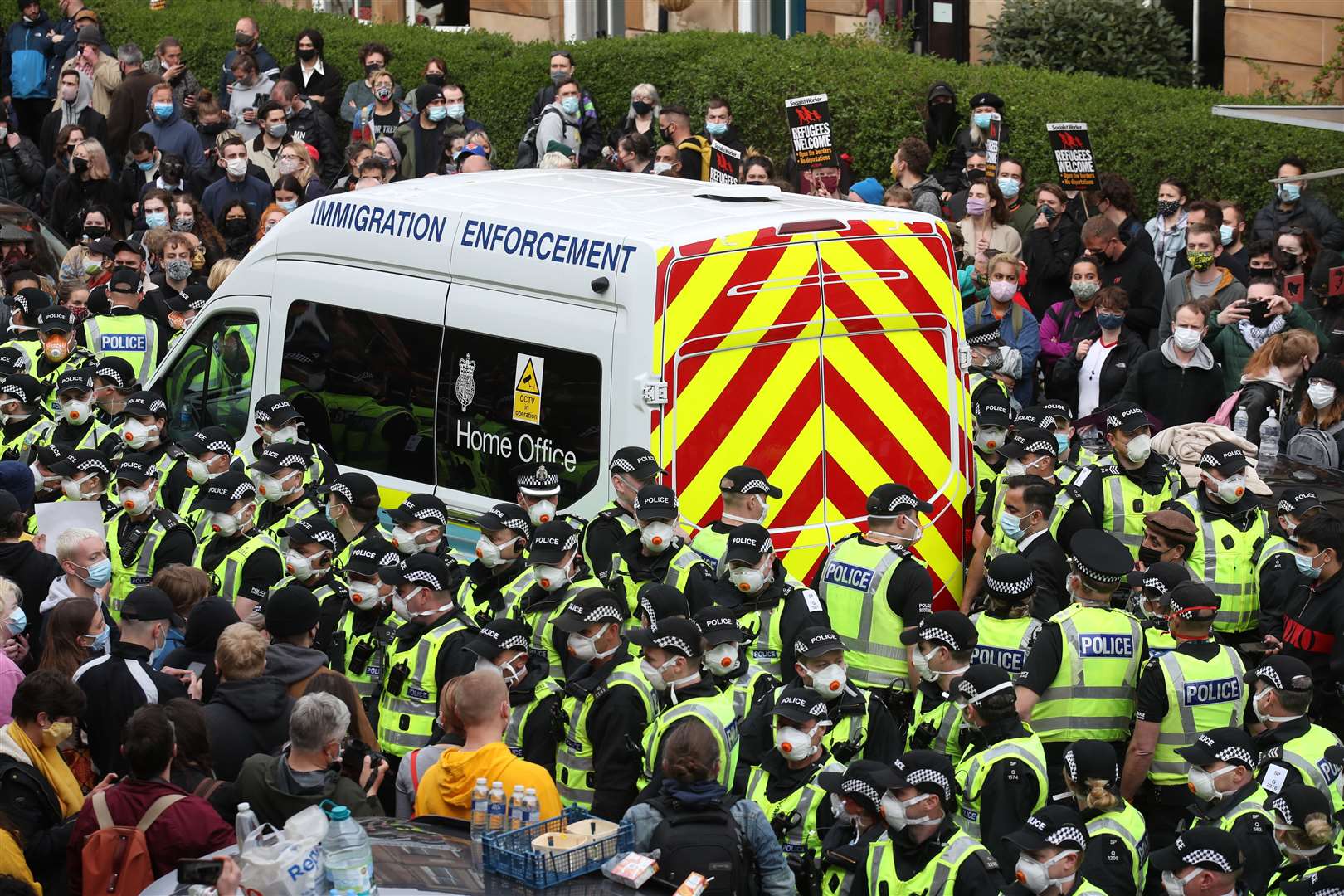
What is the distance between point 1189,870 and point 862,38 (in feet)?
47.4

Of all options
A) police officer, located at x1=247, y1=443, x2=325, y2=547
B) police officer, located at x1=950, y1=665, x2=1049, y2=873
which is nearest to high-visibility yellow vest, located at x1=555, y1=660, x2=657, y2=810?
police officer, located at x1=950, y1=665, x2=1049, y2=873

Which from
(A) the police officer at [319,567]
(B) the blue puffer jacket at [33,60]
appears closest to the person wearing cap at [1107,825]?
(A) the police officer at [319,567]

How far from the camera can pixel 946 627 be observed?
736 cm

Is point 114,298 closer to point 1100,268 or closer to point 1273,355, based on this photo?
point 1100,268

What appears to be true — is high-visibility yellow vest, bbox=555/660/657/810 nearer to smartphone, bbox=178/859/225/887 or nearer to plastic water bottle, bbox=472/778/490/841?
plastic water bottle, bbox=472/778/490/841

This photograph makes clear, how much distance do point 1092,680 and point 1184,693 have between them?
1.19 feet

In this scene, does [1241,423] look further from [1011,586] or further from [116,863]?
[116,863]

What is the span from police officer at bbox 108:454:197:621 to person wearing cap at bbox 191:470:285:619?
0.12 meters

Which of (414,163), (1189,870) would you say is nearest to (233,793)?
(1189,870)

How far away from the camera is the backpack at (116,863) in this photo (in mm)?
6172

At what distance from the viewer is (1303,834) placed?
258 inches

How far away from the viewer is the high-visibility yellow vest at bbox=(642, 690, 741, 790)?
6.91 metres

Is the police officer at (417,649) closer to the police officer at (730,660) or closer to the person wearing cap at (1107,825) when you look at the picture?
the police officer at (730,660)

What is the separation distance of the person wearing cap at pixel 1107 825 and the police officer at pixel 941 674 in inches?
22.3
